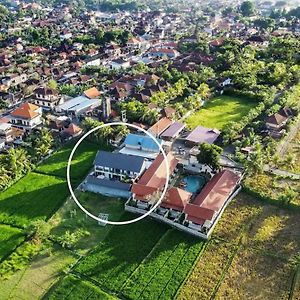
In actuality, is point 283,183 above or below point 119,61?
above

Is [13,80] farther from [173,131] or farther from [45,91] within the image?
[173,131]

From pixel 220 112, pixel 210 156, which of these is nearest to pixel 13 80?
pixel 220 112

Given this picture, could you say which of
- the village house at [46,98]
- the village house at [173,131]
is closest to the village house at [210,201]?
the village house at [173,131]

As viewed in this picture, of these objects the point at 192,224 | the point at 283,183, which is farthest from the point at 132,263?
the point at 283,183

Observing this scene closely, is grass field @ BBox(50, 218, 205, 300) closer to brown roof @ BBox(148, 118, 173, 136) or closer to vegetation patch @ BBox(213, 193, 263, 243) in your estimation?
vegetation patch @ BBox(213, 193, 263, 243)

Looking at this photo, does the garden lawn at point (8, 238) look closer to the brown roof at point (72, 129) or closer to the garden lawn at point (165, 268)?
the garden lawn at point (165, 268)

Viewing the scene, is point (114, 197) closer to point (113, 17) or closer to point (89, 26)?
point (89, 26)

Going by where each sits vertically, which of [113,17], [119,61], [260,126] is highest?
[260,126]
